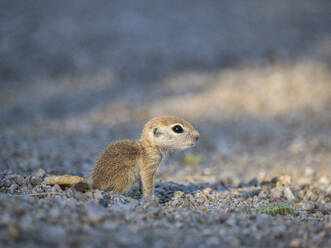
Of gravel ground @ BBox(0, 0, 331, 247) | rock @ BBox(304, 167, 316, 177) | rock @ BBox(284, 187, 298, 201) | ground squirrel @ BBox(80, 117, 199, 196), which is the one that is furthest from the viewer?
rock @ BBox(304, 167, 316, 177)

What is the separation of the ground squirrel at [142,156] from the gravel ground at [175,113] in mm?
236

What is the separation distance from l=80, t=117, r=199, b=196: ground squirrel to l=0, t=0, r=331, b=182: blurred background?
1.26 meters

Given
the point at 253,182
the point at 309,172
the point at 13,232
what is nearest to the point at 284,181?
the point at 253,182

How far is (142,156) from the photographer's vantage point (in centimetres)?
419

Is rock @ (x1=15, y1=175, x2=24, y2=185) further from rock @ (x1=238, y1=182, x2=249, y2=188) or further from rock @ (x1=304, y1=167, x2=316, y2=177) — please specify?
rock @ (x1=304, y1=167, x2=316, y2=177)

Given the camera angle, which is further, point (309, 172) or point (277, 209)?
point (309, 172)

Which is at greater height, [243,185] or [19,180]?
[243,185]

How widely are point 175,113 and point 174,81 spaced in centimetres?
197

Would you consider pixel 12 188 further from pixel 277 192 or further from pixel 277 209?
pixel 277 192

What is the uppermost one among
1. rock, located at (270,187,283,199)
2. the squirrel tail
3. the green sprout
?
rock, located at (270,187,283,199)

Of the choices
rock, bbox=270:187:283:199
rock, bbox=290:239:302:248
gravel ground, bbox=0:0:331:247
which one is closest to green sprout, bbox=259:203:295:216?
gravel ground, bbox=0:0:331:247

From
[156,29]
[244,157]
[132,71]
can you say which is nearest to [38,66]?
[132,71]

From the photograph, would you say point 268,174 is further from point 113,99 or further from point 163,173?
point 113,99

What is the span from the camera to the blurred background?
7.00 m
